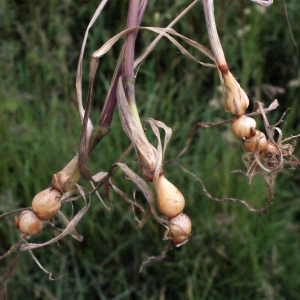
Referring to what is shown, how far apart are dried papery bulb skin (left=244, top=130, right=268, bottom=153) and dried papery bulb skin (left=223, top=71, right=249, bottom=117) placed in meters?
0.02

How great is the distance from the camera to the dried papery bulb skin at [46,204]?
0.42 meters

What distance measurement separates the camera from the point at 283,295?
53.3 inches

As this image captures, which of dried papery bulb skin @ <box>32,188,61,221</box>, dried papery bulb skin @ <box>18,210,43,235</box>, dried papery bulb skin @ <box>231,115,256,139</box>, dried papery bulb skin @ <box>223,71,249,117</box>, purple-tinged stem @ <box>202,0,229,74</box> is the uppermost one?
purple-tinged stem @ <box>202,0,229,74</box>

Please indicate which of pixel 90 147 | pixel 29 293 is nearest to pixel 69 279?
pixel 29 293

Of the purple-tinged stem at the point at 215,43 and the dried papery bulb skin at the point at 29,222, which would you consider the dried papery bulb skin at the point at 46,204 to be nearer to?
the dried papery bulb skin at the point at 29,222

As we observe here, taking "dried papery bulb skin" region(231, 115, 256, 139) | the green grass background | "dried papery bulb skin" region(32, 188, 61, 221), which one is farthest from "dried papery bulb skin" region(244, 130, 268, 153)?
the green grass background

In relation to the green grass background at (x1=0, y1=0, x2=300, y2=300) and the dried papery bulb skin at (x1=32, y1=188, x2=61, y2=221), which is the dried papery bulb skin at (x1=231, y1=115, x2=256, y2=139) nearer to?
the dried papery bulb skin at (x1=32, y1=188, x2=61, y2=221)

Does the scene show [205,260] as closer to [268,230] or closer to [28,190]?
[268,230]

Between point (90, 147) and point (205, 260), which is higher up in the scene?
point (90, 147)

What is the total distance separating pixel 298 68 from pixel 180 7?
1.34ft

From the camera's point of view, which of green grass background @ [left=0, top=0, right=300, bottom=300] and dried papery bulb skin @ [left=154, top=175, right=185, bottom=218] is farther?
green grass background @ [left=0, top=0, right=300, bottom=300]

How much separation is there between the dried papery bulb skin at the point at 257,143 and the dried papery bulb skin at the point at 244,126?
1 centimetres

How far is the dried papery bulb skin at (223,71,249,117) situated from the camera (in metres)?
0.41

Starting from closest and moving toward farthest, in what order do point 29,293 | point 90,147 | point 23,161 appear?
point 90,147 → point 29,293 → point 23,161
